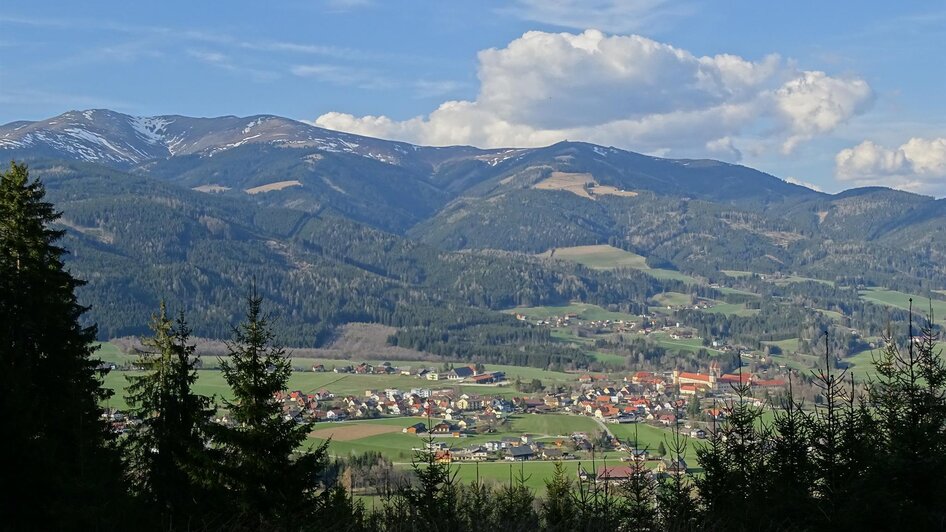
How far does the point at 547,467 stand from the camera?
47969 millimetres

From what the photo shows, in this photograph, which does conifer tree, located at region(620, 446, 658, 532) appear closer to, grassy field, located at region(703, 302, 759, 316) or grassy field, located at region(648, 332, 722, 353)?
grassy field, located at region(648, 332, 722, 353)

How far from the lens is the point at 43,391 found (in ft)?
55.2

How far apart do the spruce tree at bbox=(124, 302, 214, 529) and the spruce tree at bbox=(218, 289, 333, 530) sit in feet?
3.39

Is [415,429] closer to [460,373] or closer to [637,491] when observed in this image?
[460,373]

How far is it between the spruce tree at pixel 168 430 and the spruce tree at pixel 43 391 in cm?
79

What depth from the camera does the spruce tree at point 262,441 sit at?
Result: 15.3m

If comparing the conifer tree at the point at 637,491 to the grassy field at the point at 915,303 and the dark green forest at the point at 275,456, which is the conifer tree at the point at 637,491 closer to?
the dark green forest at the point at 275,456

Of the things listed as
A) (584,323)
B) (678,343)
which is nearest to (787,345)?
(678,343)

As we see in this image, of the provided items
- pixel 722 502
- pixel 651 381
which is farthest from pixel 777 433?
pixel 651 381

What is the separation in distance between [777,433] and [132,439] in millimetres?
13319

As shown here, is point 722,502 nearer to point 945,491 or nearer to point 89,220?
point 945,491

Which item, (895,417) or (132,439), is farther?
(132,439)

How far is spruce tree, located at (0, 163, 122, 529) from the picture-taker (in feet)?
40.8

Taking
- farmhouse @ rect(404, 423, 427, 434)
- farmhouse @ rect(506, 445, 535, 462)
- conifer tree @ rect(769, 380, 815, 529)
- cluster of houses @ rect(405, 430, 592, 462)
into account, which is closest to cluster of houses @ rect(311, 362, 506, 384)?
farmhouse @ rect(404, 423, 427, 434)
